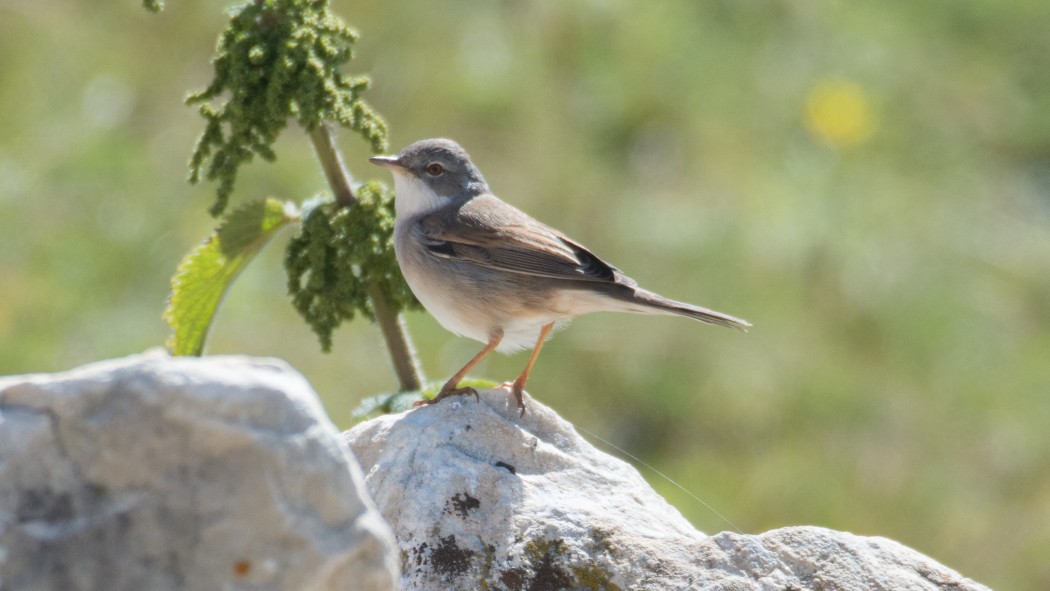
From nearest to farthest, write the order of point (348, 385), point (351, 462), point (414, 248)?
point (351, 462)
point (414, 248)
point (348, 385)

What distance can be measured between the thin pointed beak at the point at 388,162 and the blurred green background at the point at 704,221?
7.62 feet

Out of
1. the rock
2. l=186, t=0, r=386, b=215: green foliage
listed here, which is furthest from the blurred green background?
the rock

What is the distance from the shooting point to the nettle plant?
3605 mm

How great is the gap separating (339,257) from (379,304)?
0.30 metres

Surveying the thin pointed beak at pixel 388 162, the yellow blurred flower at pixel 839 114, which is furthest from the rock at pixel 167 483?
the yellow blurred flower at pixel 839 114

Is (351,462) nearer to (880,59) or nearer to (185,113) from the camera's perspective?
(185,113)

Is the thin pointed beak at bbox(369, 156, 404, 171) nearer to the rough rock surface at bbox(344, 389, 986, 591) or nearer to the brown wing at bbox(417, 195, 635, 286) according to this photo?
the brown wing at bbox(417, 195, 635, 286)

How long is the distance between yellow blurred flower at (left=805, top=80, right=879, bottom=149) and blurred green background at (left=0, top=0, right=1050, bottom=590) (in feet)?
0.06

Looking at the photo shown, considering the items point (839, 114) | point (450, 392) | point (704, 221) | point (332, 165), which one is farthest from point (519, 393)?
point (839, 114)

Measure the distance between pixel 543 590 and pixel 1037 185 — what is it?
22.0ft

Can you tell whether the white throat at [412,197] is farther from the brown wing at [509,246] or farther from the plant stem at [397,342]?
the plant stem at [397,342]

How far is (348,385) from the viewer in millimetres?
7145

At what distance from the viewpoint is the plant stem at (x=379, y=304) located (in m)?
3.71

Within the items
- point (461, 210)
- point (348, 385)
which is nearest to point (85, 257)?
point (348, 385)
